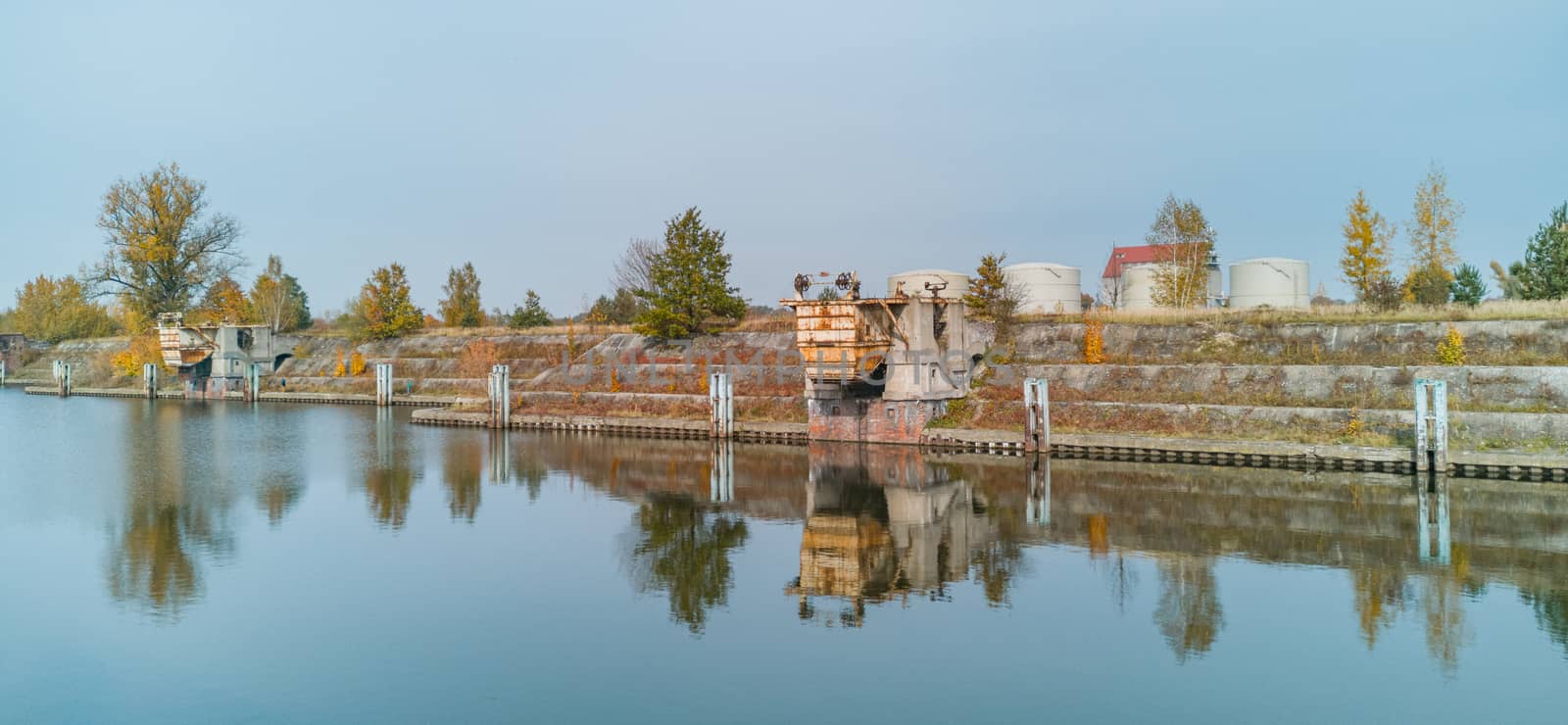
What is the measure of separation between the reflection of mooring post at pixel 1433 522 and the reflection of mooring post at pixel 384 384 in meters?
53.3

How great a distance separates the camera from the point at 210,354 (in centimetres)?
7181

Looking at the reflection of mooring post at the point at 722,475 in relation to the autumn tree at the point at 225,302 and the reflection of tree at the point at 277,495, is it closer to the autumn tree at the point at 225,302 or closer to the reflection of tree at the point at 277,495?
the reflection of tree at the point at 277,495

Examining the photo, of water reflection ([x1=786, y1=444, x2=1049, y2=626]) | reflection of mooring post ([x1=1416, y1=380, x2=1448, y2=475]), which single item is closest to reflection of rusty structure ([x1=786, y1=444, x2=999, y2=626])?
water reflection ([x1=786, y1=444, x2=1049, y2=626])

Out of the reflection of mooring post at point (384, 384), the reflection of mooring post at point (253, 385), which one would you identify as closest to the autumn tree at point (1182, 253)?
the reflection of mooring post at point (384, 384)

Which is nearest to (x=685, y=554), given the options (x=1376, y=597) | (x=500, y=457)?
(x=1376, y=597)

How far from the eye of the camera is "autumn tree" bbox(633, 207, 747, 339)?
52.9 meters

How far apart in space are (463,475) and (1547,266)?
41630mm

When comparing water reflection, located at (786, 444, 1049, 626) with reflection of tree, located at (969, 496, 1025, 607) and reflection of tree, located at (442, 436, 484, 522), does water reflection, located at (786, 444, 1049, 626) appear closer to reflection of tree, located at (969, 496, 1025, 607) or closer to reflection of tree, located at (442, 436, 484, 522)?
reflection of tree, located at (969, 496, 1025, 607)

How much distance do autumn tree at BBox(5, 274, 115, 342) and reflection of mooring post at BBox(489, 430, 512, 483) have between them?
75.0 m

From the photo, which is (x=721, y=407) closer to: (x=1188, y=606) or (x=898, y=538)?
(x=898, y=538)

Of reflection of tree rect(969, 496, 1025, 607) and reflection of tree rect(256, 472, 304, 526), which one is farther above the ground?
reflection of tree rect(256, 472, 304, 526)

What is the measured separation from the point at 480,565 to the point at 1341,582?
16.1 metres

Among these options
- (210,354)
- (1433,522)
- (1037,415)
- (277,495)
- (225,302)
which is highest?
(225,302)

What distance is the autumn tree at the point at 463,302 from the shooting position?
3093 inches
